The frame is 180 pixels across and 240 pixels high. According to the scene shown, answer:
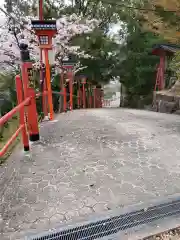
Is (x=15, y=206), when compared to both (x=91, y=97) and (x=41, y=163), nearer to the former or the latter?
(x=41, y=163)

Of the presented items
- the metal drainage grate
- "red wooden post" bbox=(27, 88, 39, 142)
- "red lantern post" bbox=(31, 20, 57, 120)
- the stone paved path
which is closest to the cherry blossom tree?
"red lantern post" bbox=(31, 20, 57, 120)

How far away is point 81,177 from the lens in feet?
9.32

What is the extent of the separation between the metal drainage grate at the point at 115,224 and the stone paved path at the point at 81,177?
14 cm

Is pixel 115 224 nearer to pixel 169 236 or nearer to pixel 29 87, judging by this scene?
pixel 169 236

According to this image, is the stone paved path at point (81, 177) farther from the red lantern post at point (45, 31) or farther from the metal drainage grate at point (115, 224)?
the red lantern post at point (45, 31)

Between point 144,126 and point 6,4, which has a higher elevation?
point 6,4

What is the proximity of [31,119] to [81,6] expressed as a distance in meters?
12.1

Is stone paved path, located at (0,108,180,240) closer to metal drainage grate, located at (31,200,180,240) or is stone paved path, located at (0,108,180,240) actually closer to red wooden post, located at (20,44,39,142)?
metal drainage grate, located at (31,200,180,240)

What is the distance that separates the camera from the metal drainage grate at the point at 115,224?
1.93 meters

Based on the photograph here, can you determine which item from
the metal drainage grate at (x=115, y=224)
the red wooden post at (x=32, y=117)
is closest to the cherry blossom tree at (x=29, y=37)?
the red wooden post at (x=32, y=117)

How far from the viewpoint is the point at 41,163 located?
3258mm

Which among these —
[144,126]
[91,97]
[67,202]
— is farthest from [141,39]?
[67,202]

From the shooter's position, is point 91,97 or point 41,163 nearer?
point 41,163

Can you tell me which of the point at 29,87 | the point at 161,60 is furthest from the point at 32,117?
the point at 161,60
